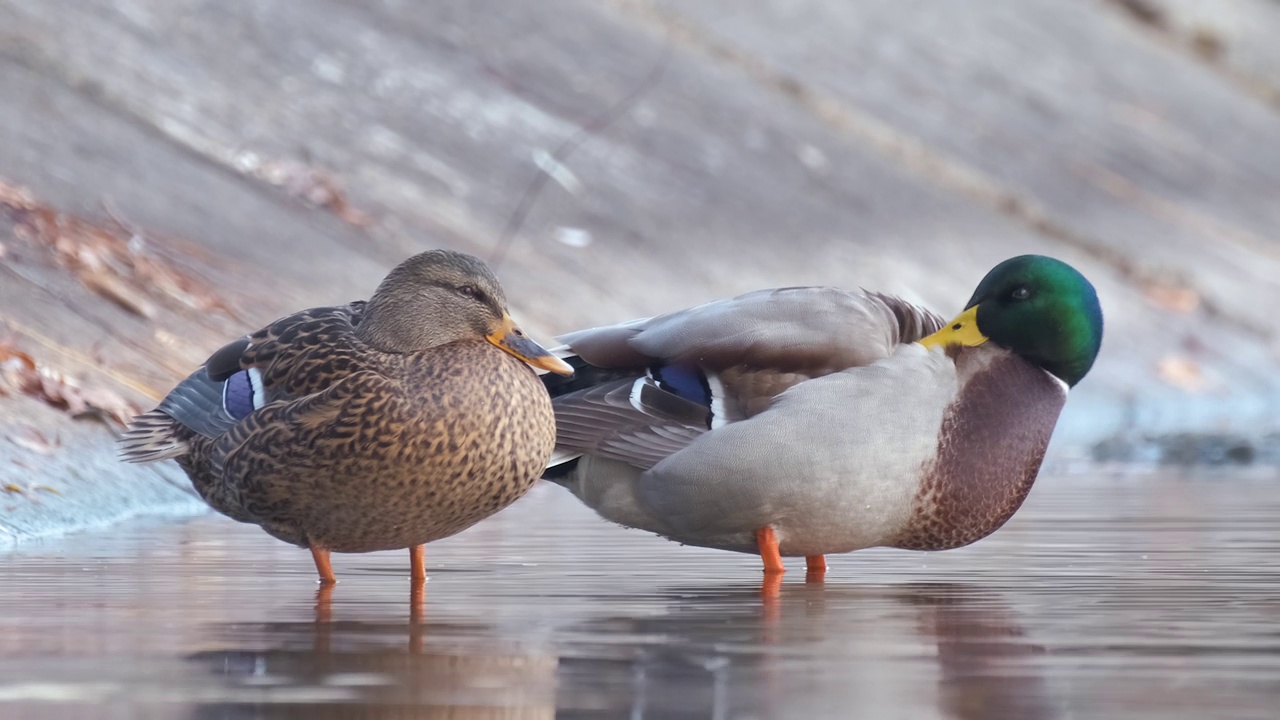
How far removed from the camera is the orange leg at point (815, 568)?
18.0ft

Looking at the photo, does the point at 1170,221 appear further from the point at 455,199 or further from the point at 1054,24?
the point at 455,199

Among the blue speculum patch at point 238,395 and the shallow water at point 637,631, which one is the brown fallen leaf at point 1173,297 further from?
the blue speculum patch at point 238,395

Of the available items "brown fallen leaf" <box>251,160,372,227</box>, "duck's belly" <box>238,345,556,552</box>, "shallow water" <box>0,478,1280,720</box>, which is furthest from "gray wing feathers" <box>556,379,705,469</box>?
"brown fallen leaf" <box>251,160,372,227</box>

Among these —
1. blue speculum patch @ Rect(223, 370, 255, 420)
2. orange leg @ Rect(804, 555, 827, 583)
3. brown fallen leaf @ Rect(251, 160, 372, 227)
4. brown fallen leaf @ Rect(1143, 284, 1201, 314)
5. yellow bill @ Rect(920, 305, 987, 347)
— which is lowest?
orange leg @ Rect(804, 555, 827, 583)

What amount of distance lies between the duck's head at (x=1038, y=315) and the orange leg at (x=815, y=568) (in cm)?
78

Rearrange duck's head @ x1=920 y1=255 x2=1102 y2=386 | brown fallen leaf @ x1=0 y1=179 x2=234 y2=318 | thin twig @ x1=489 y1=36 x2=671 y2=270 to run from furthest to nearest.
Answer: thin twig @ x1=489 y1=36 x2=671 y2=270 → brown fallen leaf @ x1=0 y1=179 x2=234 y2=318 → duck's head @ x1=920 y1=255 x2=1102 y2=386

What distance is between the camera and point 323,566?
5.08m

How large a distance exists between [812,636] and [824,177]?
14234mm

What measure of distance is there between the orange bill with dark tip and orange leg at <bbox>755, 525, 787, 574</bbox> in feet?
2.44

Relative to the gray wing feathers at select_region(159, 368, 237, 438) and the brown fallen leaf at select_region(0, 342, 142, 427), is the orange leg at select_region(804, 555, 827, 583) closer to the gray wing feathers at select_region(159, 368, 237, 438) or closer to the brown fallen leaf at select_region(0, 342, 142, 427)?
the gray wing feathers at select_region(159, 368, 237, 438)

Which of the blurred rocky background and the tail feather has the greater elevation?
the blurred rocky background

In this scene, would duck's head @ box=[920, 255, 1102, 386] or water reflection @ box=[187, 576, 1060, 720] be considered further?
duck's head @ box=[920, 255, 1102, 386]

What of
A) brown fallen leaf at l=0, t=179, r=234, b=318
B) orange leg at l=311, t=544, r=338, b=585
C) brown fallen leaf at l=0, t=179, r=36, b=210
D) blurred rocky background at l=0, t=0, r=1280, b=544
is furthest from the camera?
brown fallen leaf at l=0, t=179, r=36, b=210

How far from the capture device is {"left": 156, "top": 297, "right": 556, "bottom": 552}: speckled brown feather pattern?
4.90 m
